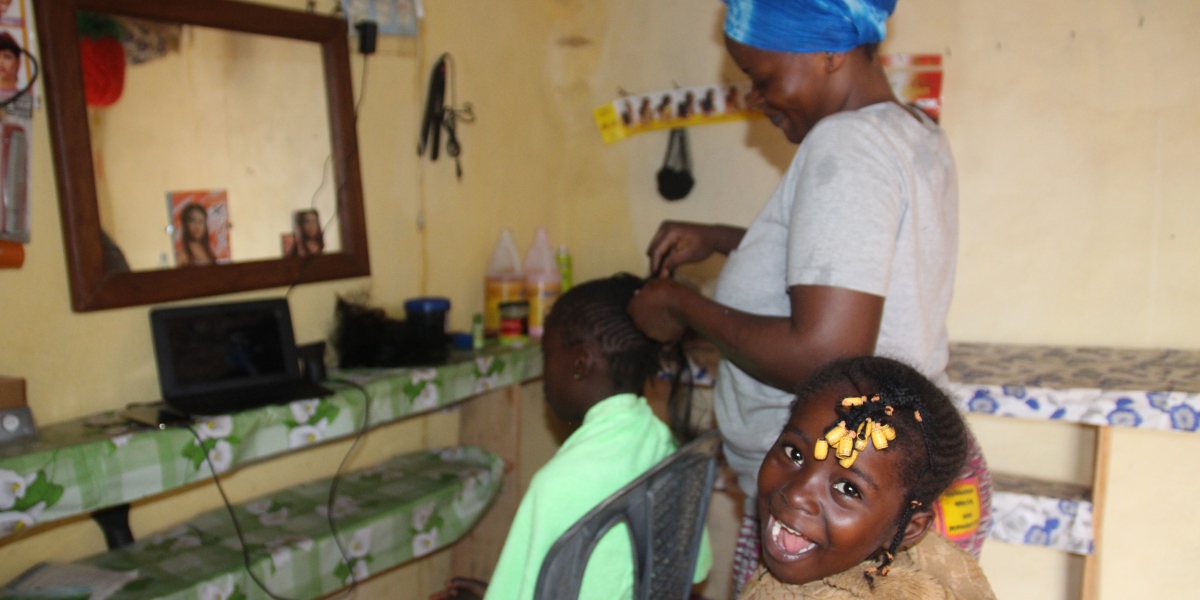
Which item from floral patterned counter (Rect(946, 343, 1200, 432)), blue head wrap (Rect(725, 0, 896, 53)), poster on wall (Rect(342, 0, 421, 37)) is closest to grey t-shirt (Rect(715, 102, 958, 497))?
blue head wrap (Rect(725, 0, 896, 53))

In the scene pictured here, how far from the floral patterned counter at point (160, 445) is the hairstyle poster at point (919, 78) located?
141cm

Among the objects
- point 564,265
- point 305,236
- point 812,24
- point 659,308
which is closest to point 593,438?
point 659,308

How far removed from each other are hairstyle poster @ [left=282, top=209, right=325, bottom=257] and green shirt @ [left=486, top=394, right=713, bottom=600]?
930mm

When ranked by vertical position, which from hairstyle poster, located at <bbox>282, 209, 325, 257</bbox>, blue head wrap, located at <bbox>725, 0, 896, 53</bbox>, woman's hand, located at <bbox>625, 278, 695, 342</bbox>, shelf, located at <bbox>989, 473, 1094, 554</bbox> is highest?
blue head wrap, located at <bbox>725, 0, 896, 53</bbox>

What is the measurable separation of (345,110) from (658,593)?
137cm

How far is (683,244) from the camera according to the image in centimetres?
158

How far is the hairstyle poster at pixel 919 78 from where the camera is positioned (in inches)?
83.4

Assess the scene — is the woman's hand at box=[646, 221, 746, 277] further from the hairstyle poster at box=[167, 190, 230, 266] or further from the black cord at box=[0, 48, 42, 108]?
the black cord at box=[0, 48, 42, 108]

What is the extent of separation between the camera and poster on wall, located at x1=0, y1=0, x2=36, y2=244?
1.39 metres

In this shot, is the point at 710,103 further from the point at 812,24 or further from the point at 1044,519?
the point at 1044,519

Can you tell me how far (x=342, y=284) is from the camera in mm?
2023

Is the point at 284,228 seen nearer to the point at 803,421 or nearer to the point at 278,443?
the point at 278,443

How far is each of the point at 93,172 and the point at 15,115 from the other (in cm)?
15

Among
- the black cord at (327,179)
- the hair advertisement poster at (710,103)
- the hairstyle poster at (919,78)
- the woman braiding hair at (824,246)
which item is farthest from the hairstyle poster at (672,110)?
the woman braiding hair at (824,246)
